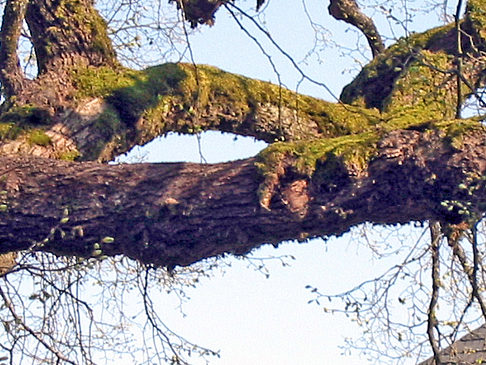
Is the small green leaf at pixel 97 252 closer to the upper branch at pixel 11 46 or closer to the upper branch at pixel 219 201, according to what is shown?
the upper branch at pixel 219 201

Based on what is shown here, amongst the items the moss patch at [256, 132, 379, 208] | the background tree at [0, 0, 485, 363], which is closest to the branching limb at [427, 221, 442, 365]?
the background tree at [0, 0, 485, 363]

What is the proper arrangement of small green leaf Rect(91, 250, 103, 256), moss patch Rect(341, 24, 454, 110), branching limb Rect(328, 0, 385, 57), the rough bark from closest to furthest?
small green leaf Rect(91, 250, 103, 256), the rough bark, moss patch Rect(341, 24, 454, 110), branching limb Rect(328, 0, 385, 57)

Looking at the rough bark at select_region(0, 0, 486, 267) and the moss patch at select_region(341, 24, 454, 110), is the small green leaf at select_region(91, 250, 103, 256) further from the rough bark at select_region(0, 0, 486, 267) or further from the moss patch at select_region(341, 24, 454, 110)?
the moss patch at select_region(341, 24, 454, 110)

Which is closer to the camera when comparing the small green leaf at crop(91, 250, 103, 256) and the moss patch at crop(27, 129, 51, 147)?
the small green leaf at crop(91, 250, 103, 256)

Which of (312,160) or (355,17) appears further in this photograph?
(355,17)

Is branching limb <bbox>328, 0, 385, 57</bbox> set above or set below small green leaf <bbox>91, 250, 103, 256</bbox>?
above

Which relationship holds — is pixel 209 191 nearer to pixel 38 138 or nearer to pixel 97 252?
pixel 97 252

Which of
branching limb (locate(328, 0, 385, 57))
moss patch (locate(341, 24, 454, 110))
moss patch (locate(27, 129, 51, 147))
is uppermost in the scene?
branching limb (locate(328, 0, 385, 57))

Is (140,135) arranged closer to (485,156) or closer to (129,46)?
(129,46)

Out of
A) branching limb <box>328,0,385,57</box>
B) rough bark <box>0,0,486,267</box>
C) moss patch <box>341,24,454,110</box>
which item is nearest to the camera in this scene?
rough bark <box>0,0,486,267</box>

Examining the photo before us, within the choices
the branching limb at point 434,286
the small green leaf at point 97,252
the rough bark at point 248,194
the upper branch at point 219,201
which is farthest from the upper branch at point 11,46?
the branching limb at point 434,286

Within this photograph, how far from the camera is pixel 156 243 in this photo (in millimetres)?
4320

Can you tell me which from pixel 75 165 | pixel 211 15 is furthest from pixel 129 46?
pixel 75 165

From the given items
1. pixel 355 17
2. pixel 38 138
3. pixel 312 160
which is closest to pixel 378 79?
pixel 355 17
